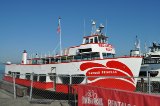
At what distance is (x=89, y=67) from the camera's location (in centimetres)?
2406

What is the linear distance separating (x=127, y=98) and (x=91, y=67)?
1544 cm

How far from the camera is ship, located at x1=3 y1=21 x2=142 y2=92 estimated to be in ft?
75.5

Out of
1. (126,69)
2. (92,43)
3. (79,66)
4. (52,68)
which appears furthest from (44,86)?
(126,69)

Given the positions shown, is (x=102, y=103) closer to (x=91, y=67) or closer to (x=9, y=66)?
(x=91, y=67)

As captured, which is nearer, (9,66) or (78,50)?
(78,50)

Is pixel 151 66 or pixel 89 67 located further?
pixel 151 66

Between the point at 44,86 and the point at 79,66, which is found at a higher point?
the point at 79,66

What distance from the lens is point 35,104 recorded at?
14.0m

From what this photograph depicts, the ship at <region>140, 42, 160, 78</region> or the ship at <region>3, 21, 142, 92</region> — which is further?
the ship at <region>140, 42, 160, 78</region>

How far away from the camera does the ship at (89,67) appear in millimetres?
23000

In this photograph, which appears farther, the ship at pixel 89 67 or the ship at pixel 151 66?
the ship at pixel 151 66

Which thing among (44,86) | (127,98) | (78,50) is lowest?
(44,86)

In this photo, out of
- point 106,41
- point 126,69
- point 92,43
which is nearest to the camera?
point 126,69

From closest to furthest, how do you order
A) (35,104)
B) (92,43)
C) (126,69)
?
(35,104) → (126,69) → (92,43)
